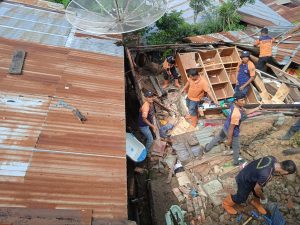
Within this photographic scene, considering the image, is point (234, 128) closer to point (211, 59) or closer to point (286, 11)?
point (211, 59)

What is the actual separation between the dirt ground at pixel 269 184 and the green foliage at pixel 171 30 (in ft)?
21.4

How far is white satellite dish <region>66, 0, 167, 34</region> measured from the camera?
31.0 ft

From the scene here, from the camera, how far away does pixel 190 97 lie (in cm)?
1006

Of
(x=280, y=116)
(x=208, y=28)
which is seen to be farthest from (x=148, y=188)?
(x=208, y=28)

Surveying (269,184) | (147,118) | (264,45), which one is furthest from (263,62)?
(147,118)

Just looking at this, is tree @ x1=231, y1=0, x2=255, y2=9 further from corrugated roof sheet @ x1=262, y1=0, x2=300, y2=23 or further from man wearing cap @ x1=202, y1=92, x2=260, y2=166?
A: man wearing cap @ x1=202, y1=92, x2=260, y2=166

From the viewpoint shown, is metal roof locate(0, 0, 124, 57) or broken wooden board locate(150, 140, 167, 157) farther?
broken wooden board locate(150, 140, 167, 157)

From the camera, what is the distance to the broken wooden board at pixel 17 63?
7.44 meters

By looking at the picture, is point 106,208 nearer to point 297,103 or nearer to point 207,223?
point 207,223

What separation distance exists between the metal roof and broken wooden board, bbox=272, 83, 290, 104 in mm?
6237

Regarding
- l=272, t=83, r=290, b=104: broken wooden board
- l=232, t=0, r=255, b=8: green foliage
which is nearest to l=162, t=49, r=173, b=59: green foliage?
l=272, t=83, r=290, b=104: broken wooden board

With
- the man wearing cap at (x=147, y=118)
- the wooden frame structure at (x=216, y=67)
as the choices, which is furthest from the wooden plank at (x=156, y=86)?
the man wearing cap at (x=147, y=118)

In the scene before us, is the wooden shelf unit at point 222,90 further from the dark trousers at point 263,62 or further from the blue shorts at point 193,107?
the blue shorts at point 193,107

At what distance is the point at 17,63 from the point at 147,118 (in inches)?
161
